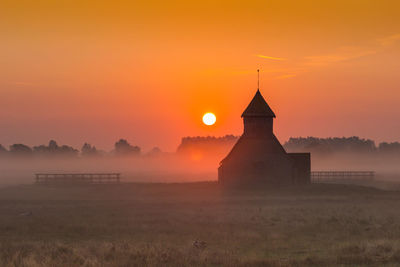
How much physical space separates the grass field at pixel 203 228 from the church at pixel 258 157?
275 cm

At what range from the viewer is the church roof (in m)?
60.0

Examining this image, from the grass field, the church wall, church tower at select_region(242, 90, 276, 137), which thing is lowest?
the grass field

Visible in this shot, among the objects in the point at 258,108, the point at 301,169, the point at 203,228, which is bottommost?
the point at 203,228

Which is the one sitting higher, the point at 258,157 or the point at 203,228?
the point at 258,157

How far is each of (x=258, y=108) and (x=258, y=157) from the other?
227 inches

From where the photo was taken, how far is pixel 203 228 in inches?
1188

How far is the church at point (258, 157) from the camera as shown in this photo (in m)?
58.7

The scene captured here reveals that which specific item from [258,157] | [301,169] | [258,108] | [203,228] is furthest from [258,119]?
[203,228]

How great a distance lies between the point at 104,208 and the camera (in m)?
40.9

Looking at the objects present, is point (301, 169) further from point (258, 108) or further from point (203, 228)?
point (203, 228)

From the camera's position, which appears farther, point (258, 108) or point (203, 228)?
point (258, 108)

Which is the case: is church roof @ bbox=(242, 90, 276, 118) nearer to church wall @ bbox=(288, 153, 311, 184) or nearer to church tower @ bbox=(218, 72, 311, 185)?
church tower @ bbox=(218, 72, 311, 185)

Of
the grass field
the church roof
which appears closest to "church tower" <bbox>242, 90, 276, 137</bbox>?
the church roof

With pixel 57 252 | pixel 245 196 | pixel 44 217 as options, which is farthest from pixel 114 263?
pixel 245 196
